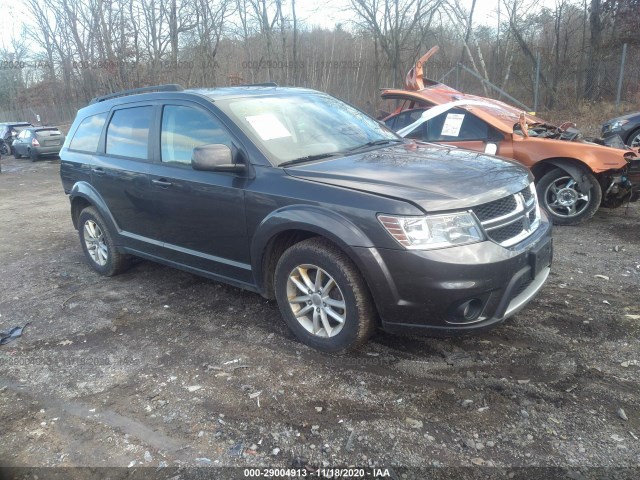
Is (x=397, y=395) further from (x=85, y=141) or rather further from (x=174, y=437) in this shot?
(x=85, y=141)

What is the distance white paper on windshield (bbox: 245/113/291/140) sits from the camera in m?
3.73

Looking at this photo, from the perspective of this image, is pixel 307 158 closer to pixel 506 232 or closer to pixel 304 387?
pixel 506 232

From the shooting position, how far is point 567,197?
6.20 m

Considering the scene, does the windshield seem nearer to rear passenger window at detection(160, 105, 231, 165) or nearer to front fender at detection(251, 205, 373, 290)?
rear passenger window at detection(160, 105, 231, 165)

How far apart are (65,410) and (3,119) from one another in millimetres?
44018

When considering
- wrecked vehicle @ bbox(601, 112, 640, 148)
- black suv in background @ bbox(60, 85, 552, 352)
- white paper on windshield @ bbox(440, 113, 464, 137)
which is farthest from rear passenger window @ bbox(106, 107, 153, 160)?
wrecked vehicle @ bbox(601, 112, 640, 148)

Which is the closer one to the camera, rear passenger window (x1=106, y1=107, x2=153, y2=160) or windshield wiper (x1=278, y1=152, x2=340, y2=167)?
windshield wiper (x1=278, y1=152, x2=340, y2=167)

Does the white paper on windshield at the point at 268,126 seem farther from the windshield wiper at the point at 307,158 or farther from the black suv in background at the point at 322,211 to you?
the windshield wiper at the point at 307,158

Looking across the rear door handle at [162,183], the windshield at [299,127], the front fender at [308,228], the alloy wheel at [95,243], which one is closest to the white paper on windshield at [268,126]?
the windshield at [299,127]

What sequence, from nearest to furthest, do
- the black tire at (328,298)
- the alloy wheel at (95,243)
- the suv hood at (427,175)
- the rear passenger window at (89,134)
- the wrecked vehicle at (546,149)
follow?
the suv hood at (427,175) → the black tire at (328,298) → the rear passenger window at (89,134) → the alloy wheel at (95,243) → the wrecked vehicle at (546,149)

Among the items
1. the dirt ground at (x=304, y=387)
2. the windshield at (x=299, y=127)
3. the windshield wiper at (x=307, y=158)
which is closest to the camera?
the dirt ground at (x=304, y=387)

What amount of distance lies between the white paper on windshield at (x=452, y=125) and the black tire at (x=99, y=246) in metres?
4.33

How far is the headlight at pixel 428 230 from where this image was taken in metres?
2.89

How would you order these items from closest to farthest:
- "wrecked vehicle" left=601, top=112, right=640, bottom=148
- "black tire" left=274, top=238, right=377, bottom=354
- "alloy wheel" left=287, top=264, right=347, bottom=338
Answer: "black tire" left=274, top=238, right=377, bottom=354
"alloy wheel" left=287, top=264, right=347, bottom=338
"wrecked vehicle" left=601, top=112, right=640, bottom=148
